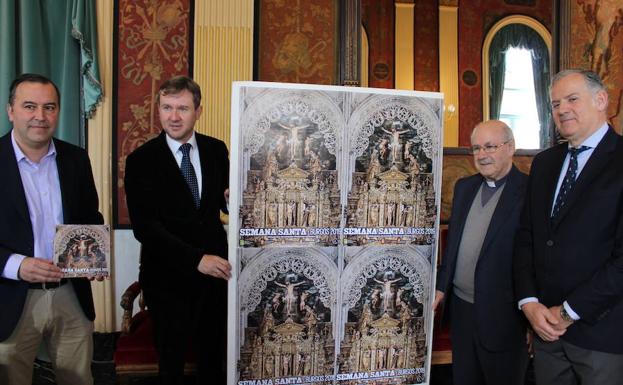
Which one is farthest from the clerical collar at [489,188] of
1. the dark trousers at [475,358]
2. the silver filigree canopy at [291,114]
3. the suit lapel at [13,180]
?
the suit lapel at [13,180]

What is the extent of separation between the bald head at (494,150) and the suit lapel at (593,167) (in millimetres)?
444

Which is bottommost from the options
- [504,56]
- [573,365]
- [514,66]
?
[573,365]

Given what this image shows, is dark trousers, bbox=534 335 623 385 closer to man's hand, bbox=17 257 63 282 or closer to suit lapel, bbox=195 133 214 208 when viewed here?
suit lapel, bbox=195 133 214 208

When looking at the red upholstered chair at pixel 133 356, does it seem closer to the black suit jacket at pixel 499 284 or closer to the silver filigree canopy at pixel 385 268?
the silver filigree canopy at pixel 385 268

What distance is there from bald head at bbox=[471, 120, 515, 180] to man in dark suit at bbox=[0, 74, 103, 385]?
5.44ft

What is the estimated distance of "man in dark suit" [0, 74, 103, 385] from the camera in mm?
1888

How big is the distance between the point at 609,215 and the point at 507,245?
493 mm

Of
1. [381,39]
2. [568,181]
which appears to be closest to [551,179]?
[568,181]

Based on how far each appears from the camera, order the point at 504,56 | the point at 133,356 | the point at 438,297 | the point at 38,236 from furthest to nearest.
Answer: the point at 504,56
the point at 133,356
the point at 438,297
the point at 38,236

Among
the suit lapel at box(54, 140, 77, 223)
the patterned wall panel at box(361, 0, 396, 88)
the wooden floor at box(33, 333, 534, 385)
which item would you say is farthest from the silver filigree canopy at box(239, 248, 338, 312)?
the patterned wall panel at box(361, 0, 396, 88)

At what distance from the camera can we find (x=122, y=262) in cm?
425

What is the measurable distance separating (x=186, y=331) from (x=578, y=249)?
1531mm

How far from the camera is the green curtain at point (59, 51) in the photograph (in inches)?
154

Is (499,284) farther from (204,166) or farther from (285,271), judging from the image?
(204,166)
